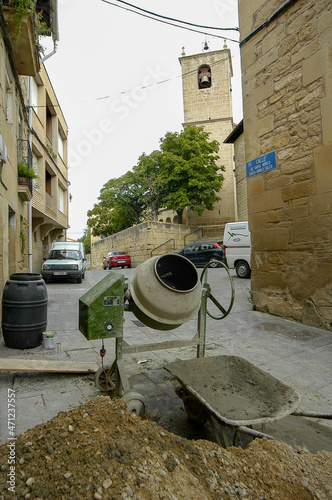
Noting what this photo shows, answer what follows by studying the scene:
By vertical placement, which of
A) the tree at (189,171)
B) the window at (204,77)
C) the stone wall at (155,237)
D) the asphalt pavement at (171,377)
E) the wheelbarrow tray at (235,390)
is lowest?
the asphalt pavement at (171,377)

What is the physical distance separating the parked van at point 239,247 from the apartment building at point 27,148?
6987mm

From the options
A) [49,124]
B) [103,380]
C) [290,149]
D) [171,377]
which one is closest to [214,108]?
[49,124]

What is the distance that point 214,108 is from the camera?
98.7 feet

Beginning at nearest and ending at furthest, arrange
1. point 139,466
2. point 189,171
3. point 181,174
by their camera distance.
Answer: point 139,466 → point 189,171 → point 181,174

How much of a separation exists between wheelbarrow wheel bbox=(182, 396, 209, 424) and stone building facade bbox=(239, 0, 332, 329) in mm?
3502

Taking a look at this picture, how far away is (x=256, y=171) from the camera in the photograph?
6445mm

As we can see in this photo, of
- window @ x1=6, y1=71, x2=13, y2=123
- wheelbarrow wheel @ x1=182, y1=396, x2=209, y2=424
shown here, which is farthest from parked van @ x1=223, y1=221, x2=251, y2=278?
wheelbarrow wheel @ x1=182, y1=396, x2=209, y2=424

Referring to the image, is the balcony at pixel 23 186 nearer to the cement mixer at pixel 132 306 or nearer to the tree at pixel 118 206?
the cement mixer at pixel 132 306

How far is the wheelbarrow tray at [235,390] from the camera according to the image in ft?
6.62

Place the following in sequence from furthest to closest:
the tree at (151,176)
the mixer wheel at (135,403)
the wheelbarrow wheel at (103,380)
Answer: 1. the tree at (151,176)
2. the wheelbarrow wheel at (103,380)
3. the mixer wheel at (135,403)

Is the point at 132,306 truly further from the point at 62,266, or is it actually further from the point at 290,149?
the point at 62,266

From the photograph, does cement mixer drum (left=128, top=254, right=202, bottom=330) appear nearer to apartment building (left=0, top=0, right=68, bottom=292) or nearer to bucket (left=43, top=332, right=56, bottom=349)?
bucket (left=43, top=332, right=56, bottom=349)

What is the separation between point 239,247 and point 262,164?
5.44 m

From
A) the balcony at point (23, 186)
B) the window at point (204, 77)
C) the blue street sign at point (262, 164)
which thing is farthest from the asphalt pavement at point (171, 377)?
the window at point (204, 77)
